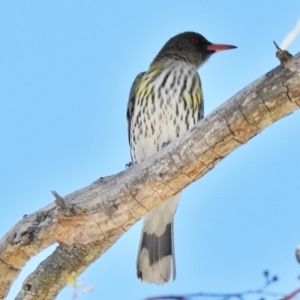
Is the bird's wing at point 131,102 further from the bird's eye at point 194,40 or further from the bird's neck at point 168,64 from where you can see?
the bird's eye at point 194,40

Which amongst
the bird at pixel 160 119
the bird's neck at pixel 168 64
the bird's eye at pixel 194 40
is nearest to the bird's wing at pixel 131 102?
the bird at pixel 160 119

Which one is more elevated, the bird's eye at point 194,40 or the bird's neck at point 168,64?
the bird's eye at point 194,40

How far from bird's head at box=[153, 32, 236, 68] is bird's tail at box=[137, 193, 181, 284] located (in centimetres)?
151

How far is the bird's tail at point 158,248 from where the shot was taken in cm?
479

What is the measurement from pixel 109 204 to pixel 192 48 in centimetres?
314

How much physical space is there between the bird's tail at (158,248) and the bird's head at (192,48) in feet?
4.95

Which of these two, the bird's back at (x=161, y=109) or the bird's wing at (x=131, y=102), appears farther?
the bird's wing at (x=131, y=102)

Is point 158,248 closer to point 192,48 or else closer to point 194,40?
point 192,48

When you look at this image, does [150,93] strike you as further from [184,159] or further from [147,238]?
[184,159]

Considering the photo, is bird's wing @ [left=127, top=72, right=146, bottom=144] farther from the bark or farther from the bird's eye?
the bark

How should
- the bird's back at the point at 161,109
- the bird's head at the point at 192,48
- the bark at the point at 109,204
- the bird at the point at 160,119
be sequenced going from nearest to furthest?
the bark at the point at 109,204 → the bird at the point at 160,119 → the bird's back at the point at 161,109 → the bird's head at the point at 192,48

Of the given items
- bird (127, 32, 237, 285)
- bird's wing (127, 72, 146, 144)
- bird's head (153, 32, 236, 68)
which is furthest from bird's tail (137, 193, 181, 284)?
bird's head (153, 32, 236, 68)

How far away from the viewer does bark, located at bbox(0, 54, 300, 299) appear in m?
3.59

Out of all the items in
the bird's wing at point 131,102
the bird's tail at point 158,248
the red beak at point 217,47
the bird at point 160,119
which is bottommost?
the bird's tail at point 158,248
